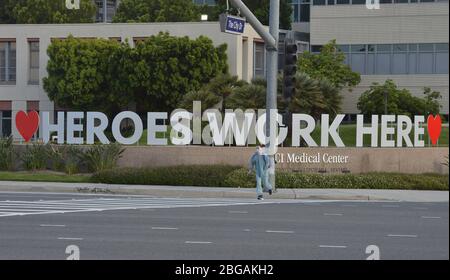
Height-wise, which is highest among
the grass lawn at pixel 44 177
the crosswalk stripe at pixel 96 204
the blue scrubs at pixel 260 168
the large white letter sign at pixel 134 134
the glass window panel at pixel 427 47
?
the glass window panel at pixel 427 47

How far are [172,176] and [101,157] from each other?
4369 mm

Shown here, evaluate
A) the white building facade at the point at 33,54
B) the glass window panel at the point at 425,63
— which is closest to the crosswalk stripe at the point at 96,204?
the white building facade at the point at 33,54

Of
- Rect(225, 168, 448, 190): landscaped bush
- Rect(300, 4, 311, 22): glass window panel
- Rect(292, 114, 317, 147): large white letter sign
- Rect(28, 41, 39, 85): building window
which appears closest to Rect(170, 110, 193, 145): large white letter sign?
Rect(292, 114, 317, 147): large white letter sign

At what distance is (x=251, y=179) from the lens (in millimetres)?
30453

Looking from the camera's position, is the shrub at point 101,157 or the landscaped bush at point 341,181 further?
the shrub at point 101,157

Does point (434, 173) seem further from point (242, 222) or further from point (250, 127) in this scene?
point (242, 222)

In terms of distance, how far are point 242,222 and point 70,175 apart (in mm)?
15738

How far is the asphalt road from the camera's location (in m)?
13.6

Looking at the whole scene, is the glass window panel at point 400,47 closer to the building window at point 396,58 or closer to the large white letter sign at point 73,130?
the building window at point 396,58

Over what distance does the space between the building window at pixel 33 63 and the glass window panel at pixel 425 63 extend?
2847cm

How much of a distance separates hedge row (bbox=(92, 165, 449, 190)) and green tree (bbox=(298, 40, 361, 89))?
78.7 feet

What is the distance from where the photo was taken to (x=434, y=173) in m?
32.8

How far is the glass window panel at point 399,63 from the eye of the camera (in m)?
63.6

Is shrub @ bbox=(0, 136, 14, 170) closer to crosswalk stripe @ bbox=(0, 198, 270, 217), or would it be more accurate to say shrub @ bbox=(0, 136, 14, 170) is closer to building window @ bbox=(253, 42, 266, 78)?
crosswalk stripe @ bbox=(0, 198, 270, 217)
